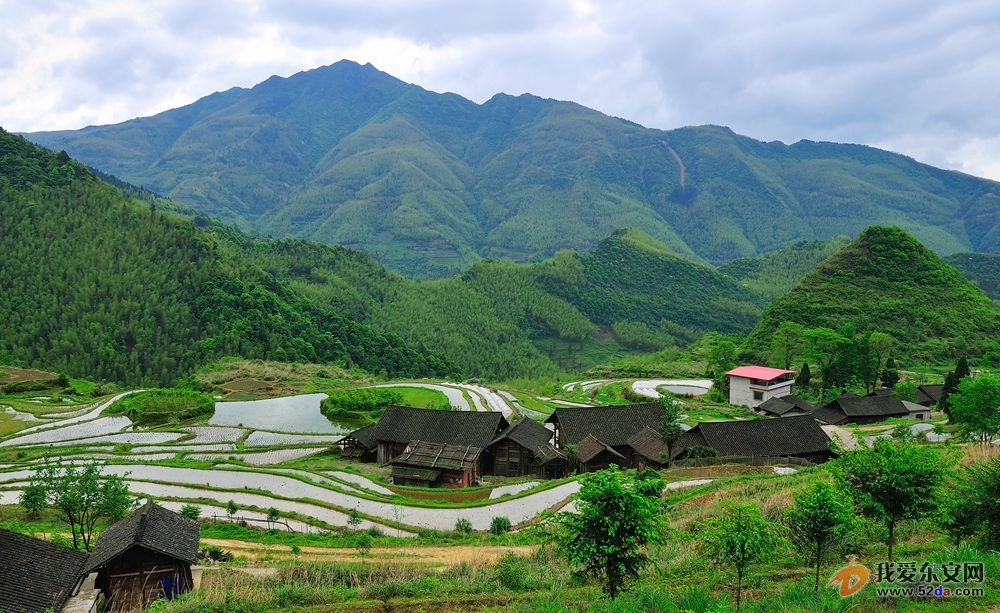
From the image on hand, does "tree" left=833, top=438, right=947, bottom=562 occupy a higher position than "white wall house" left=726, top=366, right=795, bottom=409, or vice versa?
"tree" left=833, top=438, right=947, bottom=562

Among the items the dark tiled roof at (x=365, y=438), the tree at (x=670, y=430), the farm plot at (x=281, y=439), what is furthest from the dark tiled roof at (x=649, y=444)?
the farm plot at (x=281, y=439)

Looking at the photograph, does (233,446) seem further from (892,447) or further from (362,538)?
(892,447)

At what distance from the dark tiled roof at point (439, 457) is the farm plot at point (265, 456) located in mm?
11655

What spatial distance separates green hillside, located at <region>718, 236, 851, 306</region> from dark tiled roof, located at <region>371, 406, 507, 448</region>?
149 m

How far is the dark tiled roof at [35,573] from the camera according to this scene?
53.7 feet

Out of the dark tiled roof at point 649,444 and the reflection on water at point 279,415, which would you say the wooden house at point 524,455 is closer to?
the dark tiled roof at point 649,444

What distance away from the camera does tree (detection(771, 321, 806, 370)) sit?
75.0 meters

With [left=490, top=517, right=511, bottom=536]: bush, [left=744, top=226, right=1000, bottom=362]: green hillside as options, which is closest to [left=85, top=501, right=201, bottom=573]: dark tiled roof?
[left=490, top=517, right=511, bottom=536]: bush

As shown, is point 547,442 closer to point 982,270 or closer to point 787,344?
point 787,344

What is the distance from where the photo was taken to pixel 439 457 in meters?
37.6

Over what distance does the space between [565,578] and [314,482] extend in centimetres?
2381

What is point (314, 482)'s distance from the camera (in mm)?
35281

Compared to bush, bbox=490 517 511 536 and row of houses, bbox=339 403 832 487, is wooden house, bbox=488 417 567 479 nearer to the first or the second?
row of houses, bbox=339 403 832 487

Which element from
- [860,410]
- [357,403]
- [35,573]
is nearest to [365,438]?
[357,403]
